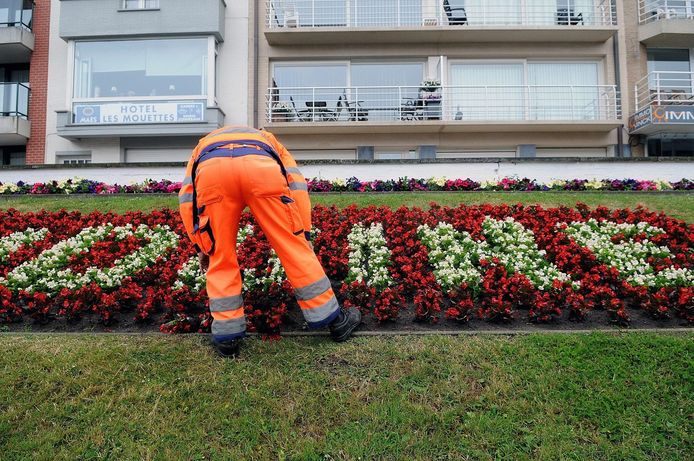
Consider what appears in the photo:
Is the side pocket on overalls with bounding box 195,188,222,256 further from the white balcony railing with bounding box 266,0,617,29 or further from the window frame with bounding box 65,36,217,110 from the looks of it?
the white balcony railing with bounding box 266,0,617,29

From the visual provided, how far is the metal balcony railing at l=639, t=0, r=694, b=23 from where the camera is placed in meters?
16.8

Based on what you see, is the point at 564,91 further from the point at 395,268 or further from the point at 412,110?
the point at 395,268

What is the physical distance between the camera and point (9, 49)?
1714 centimetres

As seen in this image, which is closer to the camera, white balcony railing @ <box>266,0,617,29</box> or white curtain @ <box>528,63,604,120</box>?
white curtain @ <box>528,63,604,120</box>

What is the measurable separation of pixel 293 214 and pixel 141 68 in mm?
15465

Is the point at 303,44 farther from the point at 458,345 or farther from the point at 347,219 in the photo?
the point at 458,345

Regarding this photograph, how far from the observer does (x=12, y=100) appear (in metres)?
16.9

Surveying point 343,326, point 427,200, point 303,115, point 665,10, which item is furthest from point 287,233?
point 665,10

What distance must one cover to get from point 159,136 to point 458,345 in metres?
15.3

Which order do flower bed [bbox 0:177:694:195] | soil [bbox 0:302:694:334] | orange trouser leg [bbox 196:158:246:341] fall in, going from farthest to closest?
flower bed [bbox 0:177:694:195], soil [bbox 0:302:694:334], orange trouser leg [bbox 196:158:246:341]

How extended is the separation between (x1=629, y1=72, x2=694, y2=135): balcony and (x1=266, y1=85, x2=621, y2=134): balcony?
816 mm

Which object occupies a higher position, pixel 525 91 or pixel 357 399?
pixel 525 91

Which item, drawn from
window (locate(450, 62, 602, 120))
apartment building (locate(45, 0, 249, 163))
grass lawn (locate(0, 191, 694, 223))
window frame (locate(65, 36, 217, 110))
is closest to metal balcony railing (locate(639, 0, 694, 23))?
window (locate(450, 62, 602, 120))

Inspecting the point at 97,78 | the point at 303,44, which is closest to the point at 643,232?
the point at 303,44
